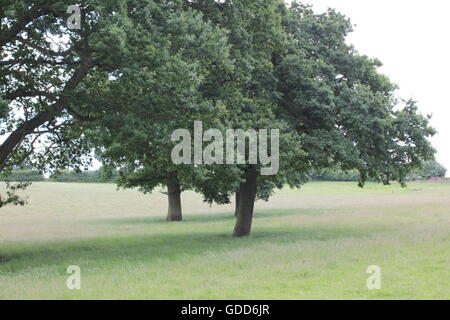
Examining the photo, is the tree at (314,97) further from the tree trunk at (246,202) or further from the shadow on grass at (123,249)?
the shadow on grass at (123,249)

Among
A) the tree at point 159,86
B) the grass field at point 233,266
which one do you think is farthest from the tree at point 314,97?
the grass field at point 233,266

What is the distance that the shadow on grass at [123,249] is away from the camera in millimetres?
20500

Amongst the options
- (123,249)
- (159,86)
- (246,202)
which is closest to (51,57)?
(159,86)

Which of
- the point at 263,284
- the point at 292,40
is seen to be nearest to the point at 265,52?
the point at 292,40

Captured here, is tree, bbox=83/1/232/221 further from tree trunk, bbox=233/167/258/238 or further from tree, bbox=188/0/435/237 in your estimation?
tree trunk, bbox=233/167/258/238

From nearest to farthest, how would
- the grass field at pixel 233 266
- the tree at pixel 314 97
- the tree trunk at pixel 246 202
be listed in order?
1. the grass field at pixel 233 266
2. the tree at pixel 314 97
3. the tree trunk at pixel 246 202

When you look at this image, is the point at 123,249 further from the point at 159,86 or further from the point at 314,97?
the point at 314,97

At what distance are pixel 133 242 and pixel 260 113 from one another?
11.0 meters

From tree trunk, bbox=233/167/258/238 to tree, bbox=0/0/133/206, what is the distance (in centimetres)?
923

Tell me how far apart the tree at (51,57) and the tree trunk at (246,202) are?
9233mm

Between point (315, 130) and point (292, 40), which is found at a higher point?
point (292, 40)

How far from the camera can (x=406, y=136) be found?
2900cm
